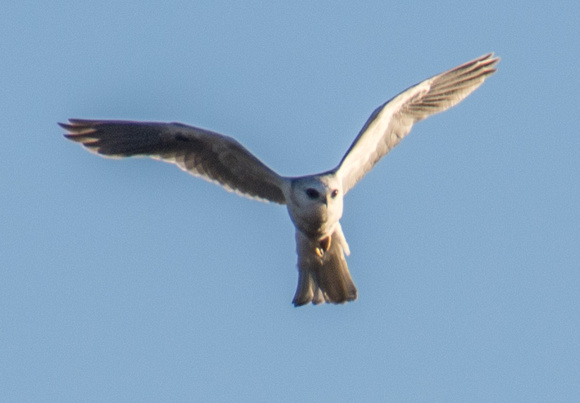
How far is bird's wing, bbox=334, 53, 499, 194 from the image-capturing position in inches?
404

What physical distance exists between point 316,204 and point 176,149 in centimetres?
185

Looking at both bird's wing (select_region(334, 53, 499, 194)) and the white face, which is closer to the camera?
the white face

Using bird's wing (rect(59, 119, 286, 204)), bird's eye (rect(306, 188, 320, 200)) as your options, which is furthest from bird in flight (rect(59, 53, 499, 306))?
bird's eye (rect(306, 188, 320, 200))

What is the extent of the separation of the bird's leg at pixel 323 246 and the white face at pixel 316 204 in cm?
19

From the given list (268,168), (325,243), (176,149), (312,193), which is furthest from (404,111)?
(176,149)

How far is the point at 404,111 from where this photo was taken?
36.4 ft

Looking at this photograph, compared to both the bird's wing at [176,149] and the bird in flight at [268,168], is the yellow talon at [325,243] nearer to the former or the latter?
the bird in flight at [268,168]

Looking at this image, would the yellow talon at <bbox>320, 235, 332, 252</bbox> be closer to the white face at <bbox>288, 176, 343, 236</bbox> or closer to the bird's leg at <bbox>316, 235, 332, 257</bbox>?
the bird's leg at <bbox>316, 235, 332, 257</bbox>

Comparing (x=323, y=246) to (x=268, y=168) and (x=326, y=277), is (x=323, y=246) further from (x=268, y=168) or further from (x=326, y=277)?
(x=268, y=168)

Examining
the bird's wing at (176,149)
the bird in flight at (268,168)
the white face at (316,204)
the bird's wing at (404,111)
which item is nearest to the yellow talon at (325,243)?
the bird in flight at (268,168)

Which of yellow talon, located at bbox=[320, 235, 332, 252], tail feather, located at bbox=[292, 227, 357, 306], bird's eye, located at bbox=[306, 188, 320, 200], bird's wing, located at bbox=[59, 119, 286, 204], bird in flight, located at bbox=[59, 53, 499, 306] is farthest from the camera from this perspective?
bird's wing, located at bbox=[59, 119, 286, 204]

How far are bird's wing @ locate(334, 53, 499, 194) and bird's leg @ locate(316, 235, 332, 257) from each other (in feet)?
1.94

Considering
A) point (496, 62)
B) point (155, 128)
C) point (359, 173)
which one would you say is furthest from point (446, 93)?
point (155, 128)

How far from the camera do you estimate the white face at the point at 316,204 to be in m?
9.36
